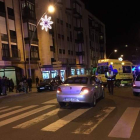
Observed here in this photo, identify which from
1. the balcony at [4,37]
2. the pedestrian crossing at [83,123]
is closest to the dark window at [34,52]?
the balcony at [4,37]

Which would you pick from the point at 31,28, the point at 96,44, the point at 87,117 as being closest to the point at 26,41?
the point at 31,28

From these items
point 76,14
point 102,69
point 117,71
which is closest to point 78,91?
point 102,69

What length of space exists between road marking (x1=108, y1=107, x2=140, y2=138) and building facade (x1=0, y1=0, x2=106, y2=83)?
18.7m

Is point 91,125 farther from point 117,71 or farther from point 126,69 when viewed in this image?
point 126,69

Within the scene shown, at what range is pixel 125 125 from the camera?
251 inches

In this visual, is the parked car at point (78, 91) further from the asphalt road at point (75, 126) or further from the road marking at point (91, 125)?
the road marking at point (91, 125)

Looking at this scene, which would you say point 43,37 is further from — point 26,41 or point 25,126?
point 25,126

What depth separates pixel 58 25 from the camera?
139 ft

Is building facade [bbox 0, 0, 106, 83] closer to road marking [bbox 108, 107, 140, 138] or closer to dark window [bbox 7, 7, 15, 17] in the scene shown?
dark window [bbox 7, 7, 15, 17]

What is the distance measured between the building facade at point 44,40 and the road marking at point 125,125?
18.7 meters

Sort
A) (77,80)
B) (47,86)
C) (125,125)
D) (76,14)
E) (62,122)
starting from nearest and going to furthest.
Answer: (125,125), (62,122), (77,80), (47,86), (76,14)

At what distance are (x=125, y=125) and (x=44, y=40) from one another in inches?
1216

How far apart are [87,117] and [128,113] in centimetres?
170

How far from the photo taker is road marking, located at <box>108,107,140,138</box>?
5.48 meters
